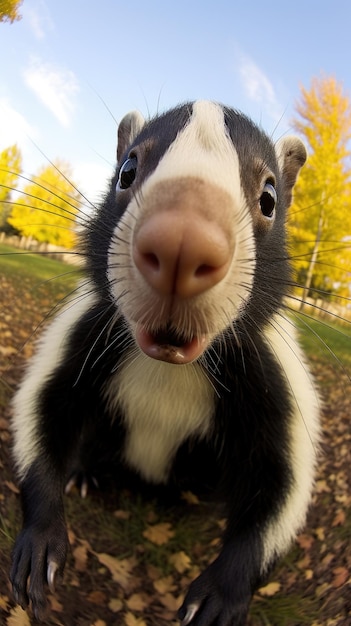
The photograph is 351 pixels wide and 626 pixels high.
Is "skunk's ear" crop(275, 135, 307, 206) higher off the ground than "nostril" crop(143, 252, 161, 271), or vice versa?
"skunk's ear" crop(275, 135, 307, 206)

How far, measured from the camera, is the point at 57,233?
1.94 metres

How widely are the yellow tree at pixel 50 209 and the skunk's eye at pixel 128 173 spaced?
0.25m

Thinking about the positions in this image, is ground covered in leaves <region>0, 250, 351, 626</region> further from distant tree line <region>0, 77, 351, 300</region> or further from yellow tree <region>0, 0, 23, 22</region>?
yellow tree <region>0, 0, 23, 22</region>

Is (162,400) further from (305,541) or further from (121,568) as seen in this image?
(305,541)

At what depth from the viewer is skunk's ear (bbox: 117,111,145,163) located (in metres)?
1.90

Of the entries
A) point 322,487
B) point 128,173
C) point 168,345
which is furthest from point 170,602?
point 128,173

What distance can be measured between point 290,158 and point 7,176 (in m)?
1.03

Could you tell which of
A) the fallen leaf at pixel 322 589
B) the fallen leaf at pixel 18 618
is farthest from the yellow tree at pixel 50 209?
the fallen leaf at pixel 322 589

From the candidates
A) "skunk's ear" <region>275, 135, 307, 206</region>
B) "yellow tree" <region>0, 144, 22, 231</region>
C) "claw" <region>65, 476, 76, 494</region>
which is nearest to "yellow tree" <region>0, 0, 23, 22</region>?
"yellow tree" <region>0, 144, 22, 231</region>

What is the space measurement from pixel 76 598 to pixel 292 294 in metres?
1.12

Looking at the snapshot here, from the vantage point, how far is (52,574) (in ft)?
5.10

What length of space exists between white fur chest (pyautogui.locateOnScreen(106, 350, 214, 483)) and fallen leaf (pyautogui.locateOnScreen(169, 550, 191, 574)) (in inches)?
15.7

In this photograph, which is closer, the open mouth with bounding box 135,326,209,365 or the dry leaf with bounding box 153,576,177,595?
the open mouth with bounding box 135,326,209,365

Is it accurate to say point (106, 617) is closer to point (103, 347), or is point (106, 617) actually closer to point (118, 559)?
point (118, 559)
